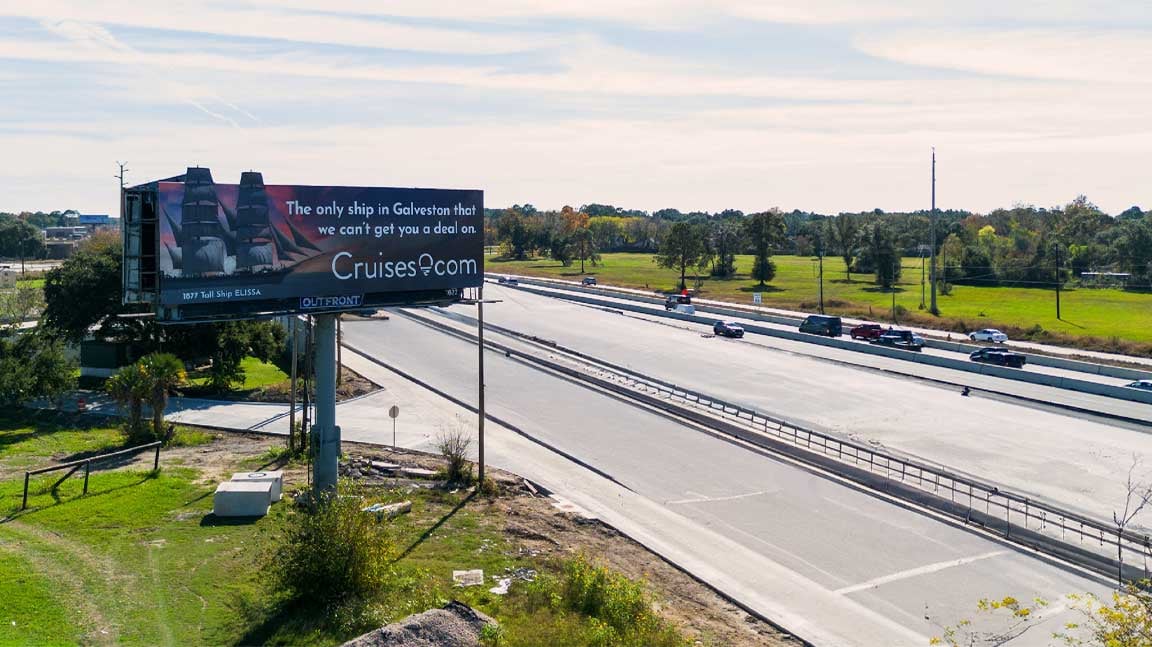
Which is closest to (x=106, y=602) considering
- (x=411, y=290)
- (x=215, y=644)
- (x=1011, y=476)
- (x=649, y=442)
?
(x=215, y=644)

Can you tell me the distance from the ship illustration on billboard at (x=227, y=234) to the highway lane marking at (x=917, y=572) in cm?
1560

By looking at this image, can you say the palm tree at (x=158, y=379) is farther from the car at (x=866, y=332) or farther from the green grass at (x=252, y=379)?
the car at (x=866, y=332)

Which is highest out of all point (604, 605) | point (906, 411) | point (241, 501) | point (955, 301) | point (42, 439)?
point (955, 301)

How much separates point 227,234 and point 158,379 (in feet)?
33.8

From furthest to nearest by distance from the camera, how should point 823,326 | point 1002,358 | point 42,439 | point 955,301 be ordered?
point 955,301
point 823,326
point 1002,358
point 42,439

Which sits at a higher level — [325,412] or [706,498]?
[325,412]

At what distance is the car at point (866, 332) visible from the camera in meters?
65.3

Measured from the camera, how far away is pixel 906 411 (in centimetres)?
4209

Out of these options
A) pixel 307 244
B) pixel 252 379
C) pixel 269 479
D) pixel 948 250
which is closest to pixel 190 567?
pixel 269 479

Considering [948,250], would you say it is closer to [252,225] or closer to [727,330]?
[727,330]

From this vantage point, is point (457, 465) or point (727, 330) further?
point (727, 330)

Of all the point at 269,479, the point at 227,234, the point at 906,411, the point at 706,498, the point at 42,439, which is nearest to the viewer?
the point at 227,234

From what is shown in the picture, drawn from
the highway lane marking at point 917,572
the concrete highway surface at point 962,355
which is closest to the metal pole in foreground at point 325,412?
the highway lane marking at point 917,572

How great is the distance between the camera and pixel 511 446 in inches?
1394
